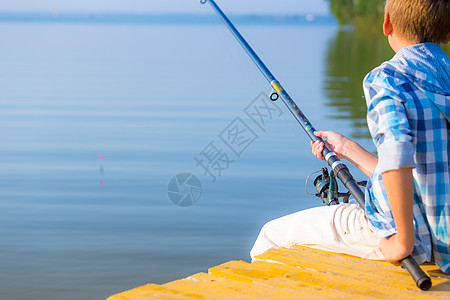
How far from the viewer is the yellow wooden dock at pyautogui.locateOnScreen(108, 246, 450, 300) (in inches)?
101

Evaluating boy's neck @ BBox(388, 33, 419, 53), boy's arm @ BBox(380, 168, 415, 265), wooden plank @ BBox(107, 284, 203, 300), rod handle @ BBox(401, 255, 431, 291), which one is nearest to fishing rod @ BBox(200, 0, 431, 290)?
rod handle @ BBox(401, 255, 431, 291)

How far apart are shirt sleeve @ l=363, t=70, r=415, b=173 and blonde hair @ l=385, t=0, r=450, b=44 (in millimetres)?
168

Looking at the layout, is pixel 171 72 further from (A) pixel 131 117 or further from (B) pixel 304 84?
(A) pixel 131 117

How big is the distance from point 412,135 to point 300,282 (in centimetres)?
67

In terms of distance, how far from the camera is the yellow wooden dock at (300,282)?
256 cm

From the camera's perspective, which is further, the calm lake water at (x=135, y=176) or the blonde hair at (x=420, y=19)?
the calm lake water at (x=135, y=176)

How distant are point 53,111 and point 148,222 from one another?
6.40 metres

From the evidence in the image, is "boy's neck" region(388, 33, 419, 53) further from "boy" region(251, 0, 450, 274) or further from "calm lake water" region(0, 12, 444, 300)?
"calm lake water" region(0, 12, 444, 300)

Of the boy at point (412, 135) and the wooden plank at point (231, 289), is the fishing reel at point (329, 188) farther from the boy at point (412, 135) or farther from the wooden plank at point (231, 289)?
the wooden plank at point (231, 289)

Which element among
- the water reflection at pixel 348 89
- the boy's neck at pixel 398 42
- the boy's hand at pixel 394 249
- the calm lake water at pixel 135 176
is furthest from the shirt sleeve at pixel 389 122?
the water reflection at pixel 348 89

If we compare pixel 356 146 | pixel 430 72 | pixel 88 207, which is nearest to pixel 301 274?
pixel 356 146

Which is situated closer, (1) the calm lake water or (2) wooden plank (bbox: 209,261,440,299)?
(2) wooden plank (bbox: 209,261,440,299)

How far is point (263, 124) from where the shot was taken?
35.3 ft

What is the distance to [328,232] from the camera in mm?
2994
